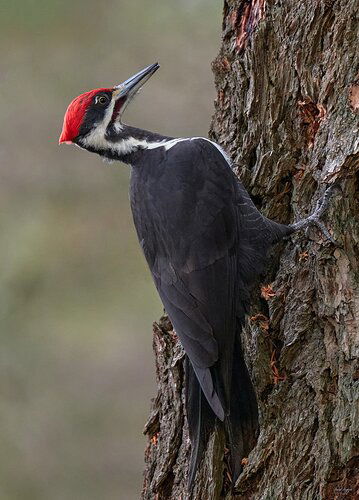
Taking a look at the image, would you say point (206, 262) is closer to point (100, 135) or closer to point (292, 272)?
point (292, 272)

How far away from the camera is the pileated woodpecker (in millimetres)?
3172

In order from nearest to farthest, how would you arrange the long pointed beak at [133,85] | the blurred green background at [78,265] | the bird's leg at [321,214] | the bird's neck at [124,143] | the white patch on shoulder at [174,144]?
the bird's leg at [321,214], the white patch on shoulder at [174,144], the bird's neck at [124,143], the long pointed beak at [133,85], the blurred green background at [78,265]

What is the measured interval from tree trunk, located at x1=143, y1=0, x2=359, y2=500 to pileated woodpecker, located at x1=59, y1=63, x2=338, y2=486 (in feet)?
0.23

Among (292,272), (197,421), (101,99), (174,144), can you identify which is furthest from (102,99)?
(197,421)

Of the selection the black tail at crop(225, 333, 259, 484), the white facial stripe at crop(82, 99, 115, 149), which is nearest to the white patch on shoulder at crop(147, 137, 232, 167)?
the white facial stripe at crop(82, 99, 115, 149)

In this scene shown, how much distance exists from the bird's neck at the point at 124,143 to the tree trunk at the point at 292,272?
306 millimetres

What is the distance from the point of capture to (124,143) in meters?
3.93

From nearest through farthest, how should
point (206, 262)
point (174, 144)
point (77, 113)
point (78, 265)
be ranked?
point (206, 262) < point (174, 144) < point (77, 113) < point (78, 265)

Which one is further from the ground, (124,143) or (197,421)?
(124,143)

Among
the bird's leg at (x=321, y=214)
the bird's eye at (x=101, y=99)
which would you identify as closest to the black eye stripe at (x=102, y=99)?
the bird's eye at (x=101, y=99)

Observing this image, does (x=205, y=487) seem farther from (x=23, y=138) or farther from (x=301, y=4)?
(x=23, y=138)

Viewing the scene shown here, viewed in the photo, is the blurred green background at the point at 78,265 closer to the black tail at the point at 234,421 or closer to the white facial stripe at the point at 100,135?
the white facial stripe at the point at 100,135

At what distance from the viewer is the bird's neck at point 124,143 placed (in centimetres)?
389

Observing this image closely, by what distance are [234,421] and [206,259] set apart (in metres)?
0.63
